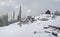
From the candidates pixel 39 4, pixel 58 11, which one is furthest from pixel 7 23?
pixel 58 11

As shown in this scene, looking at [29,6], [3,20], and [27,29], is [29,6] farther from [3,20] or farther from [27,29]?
[3,20]

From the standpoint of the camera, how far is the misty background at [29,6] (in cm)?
301

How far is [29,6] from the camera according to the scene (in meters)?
3.16

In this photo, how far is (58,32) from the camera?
2.57 meters

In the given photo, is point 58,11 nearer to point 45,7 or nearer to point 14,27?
point 45,7

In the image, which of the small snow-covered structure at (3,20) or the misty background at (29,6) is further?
the small snow-covered structure at (3,20)

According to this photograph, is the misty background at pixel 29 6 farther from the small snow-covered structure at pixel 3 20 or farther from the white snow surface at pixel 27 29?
the white snow surface at pixel 27 29

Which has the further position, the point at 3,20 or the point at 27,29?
the point at 3,20

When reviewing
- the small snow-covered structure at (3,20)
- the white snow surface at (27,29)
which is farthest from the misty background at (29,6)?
the white snow surface at (27,29)

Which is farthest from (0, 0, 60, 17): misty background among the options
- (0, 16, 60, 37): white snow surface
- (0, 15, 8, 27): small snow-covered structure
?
(0, 16, 60, 37): white snow surface

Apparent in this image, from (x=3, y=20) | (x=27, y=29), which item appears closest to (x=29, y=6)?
(x=27, y=29)

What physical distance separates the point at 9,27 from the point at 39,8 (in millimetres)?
1008

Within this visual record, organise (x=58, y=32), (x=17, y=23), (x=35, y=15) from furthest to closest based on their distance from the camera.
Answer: (x=17, y=23), (x=35, y=15), (x=58, y=32)

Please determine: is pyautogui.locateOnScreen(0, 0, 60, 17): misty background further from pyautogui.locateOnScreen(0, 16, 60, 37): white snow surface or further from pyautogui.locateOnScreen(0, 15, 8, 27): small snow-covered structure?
pyautogui.locateOnScreen(0, 16, 60, 37): white snow surface
